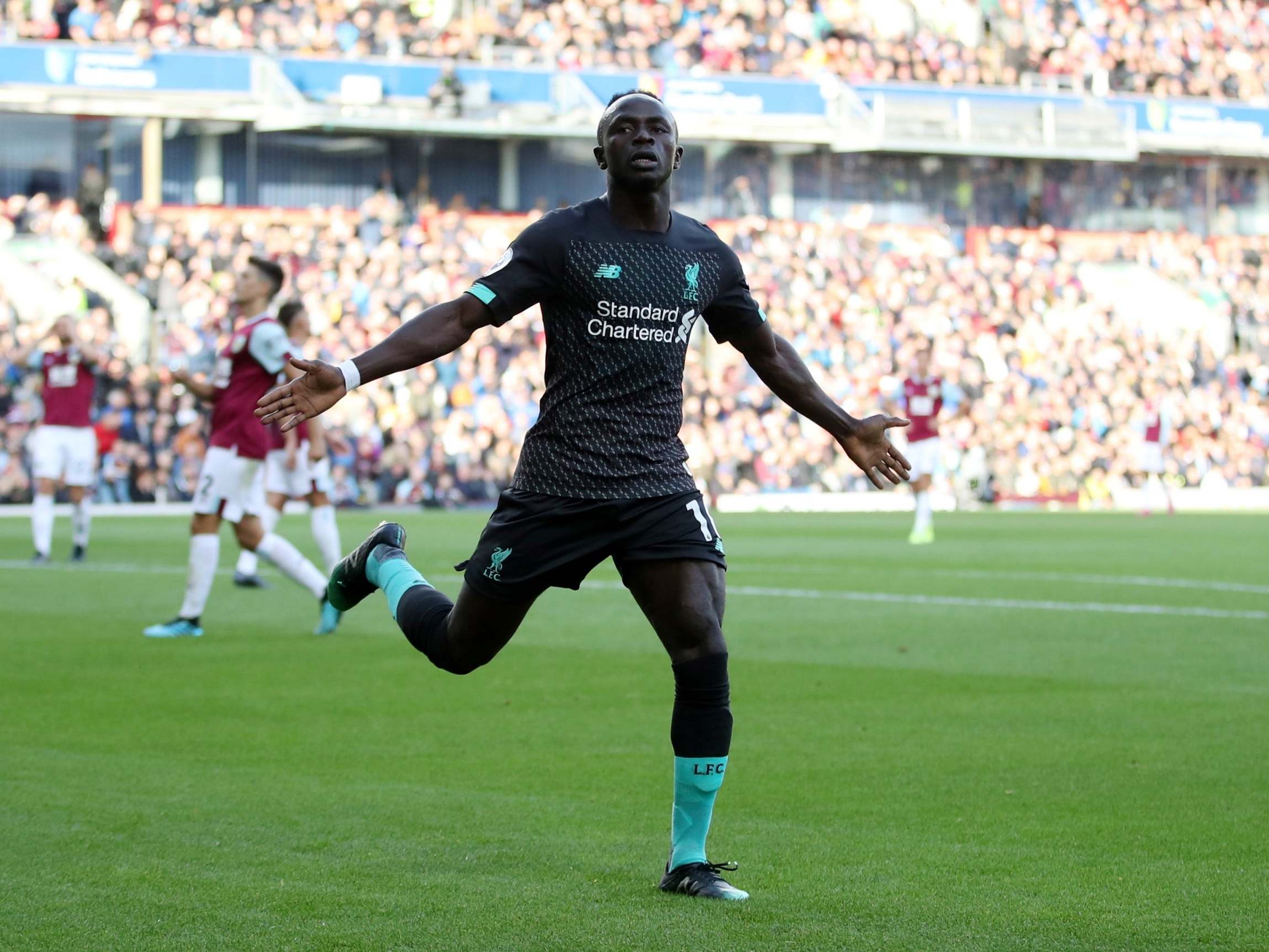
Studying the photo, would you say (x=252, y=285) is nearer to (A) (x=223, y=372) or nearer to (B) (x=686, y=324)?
(A) (x=223, y=372)

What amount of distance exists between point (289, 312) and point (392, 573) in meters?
7.79

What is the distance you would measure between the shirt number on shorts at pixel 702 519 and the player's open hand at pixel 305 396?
3.62ft

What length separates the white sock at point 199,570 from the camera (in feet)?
40.5

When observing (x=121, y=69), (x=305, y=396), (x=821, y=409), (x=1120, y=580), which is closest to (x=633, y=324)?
(x=821, y=409)

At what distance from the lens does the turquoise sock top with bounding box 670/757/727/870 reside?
213 inches

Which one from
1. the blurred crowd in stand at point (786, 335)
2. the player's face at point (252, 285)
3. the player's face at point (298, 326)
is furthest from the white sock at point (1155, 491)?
the player's face at point (252, 285)

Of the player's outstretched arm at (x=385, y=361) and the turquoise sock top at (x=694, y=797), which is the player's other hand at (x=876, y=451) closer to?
the turquoise sock top at (x=694, y=797)

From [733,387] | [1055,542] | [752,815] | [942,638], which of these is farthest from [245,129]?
[752,815]

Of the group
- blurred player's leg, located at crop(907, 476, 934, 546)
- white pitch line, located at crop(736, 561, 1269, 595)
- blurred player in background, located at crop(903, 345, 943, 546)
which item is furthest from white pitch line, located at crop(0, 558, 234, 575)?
blurred player in background, located at crop(903, 345, 943, 546)

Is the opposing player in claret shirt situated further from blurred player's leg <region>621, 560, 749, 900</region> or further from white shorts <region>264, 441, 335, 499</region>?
white shorts <region>264, 441, 335, 499</region>

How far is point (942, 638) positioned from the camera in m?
12.4

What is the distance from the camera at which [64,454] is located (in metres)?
19.8

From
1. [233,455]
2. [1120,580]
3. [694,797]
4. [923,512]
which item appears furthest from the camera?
[923,512]

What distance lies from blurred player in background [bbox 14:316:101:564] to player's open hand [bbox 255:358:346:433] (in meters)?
14.9
